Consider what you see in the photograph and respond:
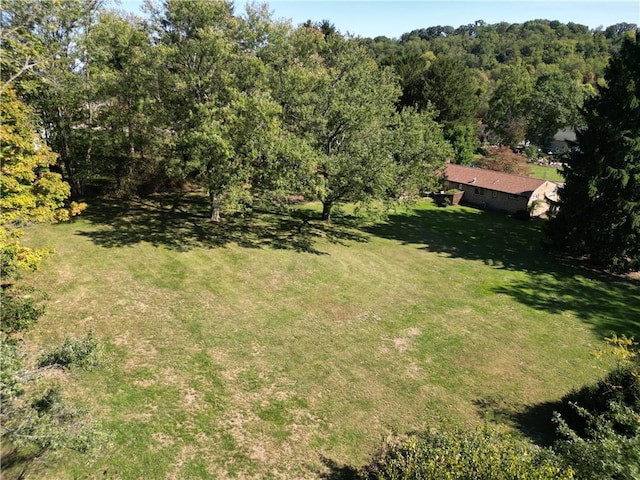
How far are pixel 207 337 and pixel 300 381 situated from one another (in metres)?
4.59

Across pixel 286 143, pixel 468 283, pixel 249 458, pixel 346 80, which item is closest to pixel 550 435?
pixel 249 458

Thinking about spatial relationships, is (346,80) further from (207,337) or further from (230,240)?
(207,337)

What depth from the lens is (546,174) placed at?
225ft

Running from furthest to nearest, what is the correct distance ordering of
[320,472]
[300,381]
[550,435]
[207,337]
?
[207,337] → [300,381] → [550,435] → [320,472]

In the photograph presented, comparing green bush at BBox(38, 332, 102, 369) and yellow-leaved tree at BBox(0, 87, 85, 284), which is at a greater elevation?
yellow-leaved tree at BBox(0, 87, 85, 284)

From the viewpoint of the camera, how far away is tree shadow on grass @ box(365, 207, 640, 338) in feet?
74.9

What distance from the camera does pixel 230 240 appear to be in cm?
2730

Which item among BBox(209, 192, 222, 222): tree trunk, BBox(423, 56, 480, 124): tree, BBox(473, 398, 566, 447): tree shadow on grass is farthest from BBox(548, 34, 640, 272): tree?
BBox(423, 56, 480, 124): tree

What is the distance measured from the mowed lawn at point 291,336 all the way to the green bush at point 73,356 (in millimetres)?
2456

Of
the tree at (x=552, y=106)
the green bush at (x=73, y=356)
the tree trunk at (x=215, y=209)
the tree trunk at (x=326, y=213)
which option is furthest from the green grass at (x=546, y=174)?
the green bush at (x=73, y=356)

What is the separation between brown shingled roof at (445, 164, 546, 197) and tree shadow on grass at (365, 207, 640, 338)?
3.42 m

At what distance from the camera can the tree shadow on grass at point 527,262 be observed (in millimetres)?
22828

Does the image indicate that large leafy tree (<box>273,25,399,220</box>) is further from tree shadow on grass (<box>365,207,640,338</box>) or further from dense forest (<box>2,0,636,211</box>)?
tree shadow on grass (<box>365,207,640,338</box>)

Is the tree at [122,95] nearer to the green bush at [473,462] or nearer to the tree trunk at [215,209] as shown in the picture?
the tree trunk at [215,209]
